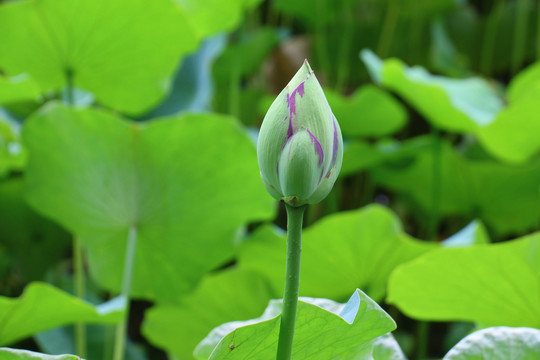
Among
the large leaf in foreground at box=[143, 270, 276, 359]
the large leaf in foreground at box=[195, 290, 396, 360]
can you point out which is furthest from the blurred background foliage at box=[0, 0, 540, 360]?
the large leaf in foreground at box=[195, 290, 396, 360]

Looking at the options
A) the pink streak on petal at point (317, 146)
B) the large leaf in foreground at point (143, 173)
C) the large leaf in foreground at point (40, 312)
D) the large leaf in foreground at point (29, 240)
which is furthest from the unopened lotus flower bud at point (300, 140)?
the large leaf in foreground at point (29, 240)

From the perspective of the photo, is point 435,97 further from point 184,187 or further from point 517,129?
point 184,187

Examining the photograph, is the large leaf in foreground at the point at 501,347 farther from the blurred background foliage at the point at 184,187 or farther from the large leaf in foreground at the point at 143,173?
the large leaf in foreground at the point at 143,173

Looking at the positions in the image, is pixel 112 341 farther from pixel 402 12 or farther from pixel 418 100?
pixel 402 12

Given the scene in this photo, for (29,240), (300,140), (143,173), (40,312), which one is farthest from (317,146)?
(29,240)

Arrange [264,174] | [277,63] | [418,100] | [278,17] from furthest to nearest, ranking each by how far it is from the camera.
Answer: [278,17], [277,63], [418,100], [264,174]

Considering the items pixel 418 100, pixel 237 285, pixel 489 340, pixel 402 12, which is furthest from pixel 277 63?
pixel 489 340
